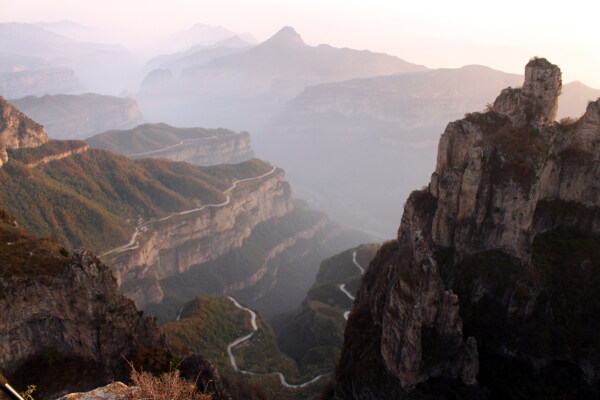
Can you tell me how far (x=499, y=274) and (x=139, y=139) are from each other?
547 feet

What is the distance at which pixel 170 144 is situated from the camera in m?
176

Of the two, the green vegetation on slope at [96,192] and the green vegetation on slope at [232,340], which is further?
the green vegetation on slope at [96,192]

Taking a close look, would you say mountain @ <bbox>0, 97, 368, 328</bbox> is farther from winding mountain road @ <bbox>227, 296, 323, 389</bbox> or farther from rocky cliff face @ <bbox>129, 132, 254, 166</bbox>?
rocky cliff face @ <bbox>129, 132, 254, 166</bbox>

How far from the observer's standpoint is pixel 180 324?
5606 centimetres

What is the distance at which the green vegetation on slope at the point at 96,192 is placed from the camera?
7238 centimetres

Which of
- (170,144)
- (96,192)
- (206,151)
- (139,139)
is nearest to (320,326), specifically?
(96,192)

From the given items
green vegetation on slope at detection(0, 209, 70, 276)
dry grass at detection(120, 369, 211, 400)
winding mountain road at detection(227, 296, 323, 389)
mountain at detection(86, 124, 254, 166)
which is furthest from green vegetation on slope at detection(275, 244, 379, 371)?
mountain at detection(86, 124, 254, 166)

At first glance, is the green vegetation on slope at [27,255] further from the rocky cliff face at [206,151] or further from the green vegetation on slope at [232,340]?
the rocky cliff face at [206,151]

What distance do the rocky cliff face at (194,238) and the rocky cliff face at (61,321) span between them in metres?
43.9

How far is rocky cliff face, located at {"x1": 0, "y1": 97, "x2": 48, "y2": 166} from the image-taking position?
88.2 metres

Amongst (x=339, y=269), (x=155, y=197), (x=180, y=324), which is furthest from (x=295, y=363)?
(x=155, y=197)

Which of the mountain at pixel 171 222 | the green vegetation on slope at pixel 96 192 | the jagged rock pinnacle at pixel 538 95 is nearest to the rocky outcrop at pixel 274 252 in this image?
the mountain at pixel 171 222

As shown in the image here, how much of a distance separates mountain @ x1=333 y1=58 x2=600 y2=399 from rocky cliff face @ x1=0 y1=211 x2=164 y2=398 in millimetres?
18727

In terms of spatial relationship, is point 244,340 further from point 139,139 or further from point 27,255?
point 139,139
